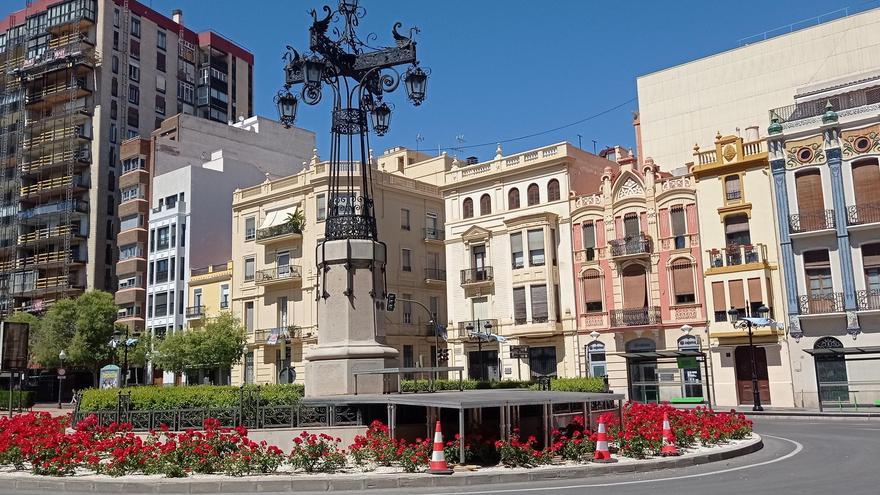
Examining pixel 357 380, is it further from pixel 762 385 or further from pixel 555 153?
pixel 555 153

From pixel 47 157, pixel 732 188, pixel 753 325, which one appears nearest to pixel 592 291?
pixel 732 188

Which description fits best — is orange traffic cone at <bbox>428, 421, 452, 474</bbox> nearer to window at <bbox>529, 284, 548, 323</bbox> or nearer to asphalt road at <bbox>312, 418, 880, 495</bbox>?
asphalt road at <bbox>312, 418, 880, 495</bbox>

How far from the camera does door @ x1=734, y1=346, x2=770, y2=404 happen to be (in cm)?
4078

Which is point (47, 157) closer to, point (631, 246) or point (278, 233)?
point (278, 233)

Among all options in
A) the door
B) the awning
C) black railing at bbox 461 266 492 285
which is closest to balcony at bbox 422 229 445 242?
black railing at bbox 461 266 492 285

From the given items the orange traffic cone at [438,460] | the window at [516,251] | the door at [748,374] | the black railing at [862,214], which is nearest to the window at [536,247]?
the window at [516,251]

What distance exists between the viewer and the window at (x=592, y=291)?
153 feet

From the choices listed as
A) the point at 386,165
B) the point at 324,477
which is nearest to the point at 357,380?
the point at 324,477

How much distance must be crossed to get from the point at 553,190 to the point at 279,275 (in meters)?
20.0

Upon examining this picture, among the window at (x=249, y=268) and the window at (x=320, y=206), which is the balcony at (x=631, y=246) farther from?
the window at (x=249, y=268)

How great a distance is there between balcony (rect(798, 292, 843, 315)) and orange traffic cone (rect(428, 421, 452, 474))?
101ft

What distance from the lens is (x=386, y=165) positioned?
66000 mm

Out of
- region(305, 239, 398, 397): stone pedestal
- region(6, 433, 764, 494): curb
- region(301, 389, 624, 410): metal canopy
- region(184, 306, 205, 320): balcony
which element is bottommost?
region(6, 433, 764, 494): curb

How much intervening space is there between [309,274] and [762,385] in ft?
95.3
